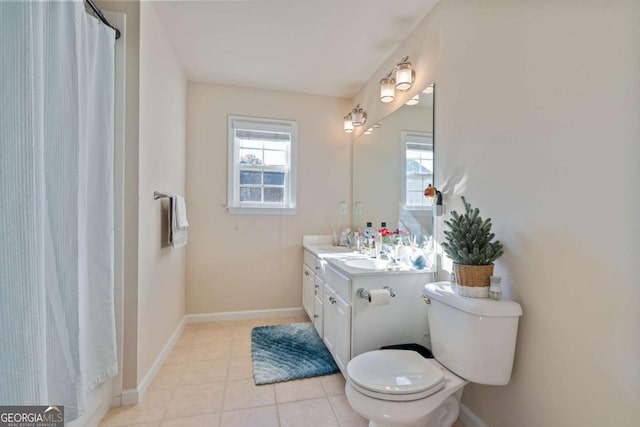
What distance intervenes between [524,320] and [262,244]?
2.33m

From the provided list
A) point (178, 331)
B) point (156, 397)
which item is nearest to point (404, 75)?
point (156, 397)

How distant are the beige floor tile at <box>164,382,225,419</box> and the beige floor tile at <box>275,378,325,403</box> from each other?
361 millimetres

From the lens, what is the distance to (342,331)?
68.9 inches

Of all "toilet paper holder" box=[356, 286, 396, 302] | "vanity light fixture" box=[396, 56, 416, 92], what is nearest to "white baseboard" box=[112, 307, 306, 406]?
"toilet paper holder" box=[356, 286, 396, 302]

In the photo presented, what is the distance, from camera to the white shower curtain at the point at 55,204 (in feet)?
3.01

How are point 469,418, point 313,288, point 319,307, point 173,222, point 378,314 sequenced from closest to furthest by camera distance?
point 469,418 < point 378,314 < point 173,222 < point 319,307 < point 313,288

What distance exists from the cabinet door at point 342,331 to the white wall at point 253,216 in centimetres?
126

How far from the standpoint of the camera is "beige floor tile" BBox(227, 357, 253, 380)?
194 centimetres

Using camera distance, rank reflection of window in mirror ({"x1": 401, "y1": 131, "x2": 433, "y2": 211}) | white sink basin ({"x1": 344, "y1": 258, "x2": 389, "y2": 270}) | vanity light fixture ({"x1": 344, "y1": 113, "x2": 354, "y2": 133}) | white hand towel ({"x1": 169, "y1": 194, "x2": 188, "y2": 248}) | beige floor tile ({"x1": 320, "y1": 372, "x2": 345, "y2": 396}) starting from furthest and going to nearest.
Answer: vanity light fixture ({"x1": 344, "y1": 113, "x2": 354, "y2": 133}) → white hand towel ({"x1": 169, "y1": 194, "x2": 188, "y2": 248}) → white sink basin ({"x1": 344, "y1": 258, "x2": 389, "y2": 270}) → reflection of window in mirror ({"x1": 401, "y1": 131, "x2": 433, "y2": 211}) → beige floor tile ({"x1": 320, "y1": 372, "x2": 345, "y2": 396})

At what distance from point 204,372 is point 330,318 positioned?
981 millimetres

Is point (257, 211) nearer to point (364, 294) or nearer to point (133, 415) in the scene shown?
point (364, 294)

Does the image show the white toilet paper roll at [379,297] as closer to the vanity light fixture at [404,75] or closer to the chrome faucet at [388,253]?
the chrome faucet at [388,253]

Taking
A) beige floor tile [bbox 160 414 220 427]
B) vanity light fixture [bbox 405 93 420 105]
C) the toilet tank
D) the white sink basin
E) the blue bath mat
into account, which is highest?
vanity light fixture [bbox 405 93 420 105]

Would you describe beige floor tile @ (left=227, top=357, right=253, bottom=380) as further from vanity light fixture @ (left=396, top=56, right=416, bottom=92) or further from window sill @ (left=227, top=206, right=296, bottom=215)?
vanity light fixture @ (left=396, top=56, right=416, bottom=92)
